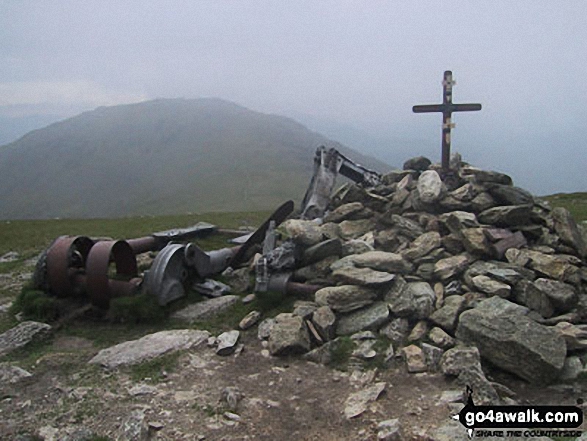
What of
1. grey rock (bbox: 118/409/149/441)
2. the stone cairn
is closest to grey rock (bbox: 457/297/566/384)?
the stone cairn

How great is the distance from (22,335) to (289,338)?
5638 mm

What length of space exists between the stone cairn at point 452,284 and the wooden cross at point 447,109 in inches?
43.7

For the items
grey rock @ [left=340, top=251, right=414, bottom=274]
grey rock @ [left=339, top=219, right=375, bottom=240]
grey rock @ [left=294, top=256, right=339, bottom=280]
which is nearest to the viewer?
grey rock @ [left=340, top=251, right=414, bottom=274]

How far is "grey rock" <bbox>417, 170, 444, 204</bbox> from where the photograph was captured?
13062mm

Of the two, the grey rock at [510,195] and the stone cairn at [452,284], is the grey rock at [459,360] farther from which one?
the grey rock at [510,195]

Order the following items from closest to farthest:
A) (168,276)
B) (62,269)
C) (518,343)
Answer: (518,343)
(62,269)
(168,276)

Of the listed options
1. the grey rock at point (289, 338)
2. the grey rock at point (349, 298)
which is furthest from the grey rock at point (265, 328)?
the grey rock at point (349, 298)

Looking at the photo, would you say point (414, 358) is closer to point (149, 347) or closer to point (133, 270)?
point (149, 347)

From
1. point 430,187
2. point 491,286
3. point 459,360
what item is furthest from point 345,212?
point 459,360

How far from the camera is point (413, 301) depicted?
31.8 ft

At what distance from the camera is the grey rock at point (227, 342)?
30.6ft

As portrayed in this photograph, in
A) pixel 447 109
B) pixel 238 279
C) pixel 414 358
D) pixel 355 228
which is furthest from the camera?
pixel 447 109

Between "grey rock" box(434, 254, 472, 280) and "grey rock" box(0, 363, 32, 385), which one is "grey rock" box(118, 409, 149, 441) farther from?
"grey rock" box(434, 254, 472, 280)

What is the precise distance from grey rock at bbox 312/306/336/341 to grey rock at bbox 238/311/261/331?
1.48 m
